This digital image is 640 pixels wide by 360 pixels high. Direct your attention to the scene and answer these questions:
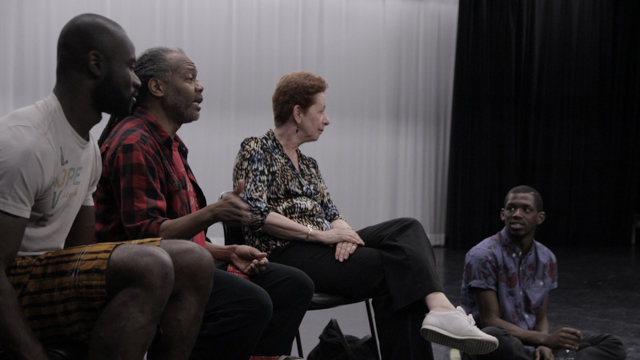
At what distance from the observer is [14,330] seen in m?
1.03

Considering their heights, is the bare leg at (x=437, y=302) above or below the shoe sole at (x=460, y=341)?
above

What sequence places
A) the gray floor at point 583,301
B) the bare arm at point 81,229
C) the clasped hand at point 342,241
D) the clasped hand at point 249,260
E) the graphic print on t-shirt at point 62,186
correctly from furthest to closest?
the gray floor at point 583,301 < the clasped hand at point 342,241 < the clasped hand at point 249,260 < the bare arm at point 81,229 < the graphic print on t-shirt at point 62,186

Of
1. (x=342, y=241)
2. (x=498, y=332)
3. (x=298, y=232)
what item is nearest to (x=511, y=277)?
(x=498, y=332)

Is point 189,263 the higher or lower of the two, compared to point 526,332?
higher

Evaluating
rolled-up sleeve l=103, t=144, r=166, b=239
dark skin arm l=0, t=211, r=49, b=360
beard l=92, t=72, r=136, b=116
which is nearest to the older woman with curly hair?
rolled-up sleeve l=103, t=144, r=166, b=239

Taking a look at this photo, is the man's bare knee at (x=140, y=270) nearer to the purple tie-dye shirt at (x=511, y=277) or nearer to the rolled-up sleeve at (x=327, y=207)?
the rolled-up sleeve at (x=327, y=207)

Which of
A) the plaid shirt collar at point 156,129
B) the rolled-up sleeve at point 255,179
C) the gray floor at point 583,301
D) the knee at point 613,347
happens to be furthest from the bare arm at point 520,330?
the plaid shirt collar at point 156,129

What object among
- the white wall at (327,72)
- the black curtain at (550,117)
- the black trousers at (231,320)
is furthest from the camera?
the black curtain at (550,117)

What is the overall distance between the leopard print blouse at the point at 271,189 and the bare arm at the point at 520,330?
0.65 m

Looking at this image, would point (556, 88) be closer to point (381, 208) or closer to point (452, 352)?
point (381, 208)

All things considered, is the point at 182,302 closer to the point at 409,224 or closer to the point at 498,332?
the point at 409,224

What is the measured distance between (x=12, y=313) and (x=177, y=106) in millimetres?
823

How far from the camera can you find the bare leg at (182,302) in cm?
123

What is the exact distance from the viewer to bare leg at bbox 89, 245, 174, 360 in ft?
3.52
